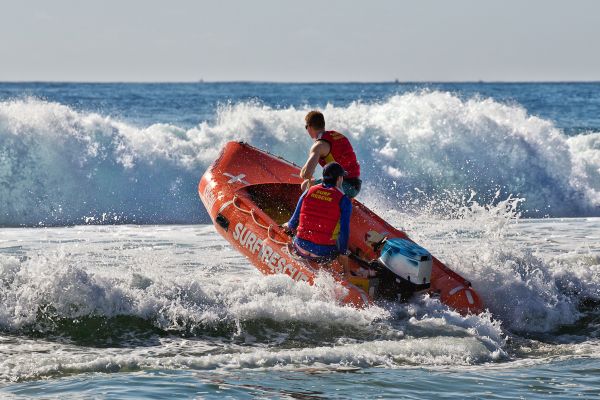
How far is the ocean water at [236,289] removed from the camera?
6332 mm

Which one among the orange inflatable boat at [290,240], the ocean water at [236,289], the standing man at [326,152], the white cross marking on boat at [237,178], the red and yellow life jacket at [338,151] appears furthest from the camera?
the white cross marking on boat at [237,178]

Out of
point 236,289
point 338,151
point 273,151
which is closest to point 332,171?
point 338,151

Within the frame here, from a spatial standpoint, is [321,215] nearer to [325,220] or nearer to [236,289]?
[325,220]

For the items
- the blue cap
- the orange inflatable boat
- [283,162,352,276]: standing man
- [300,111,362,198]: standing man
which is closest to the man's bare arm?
[300,111,362,198]: standing man

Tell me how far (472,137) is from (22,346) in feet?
46.8

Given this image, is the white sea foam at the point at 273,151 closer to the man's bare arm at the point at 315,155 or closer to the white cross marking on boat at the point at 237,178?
the white cross marking on boat at the point at 237,178

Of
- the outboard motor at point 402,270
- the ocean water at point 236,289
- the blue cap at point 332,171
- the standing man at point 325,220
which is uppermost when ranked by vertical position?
the blue cap at point 332,171

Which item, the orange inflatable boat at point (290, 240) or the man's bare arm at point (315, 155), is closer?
the orange inflatable boat at point (290, 240)

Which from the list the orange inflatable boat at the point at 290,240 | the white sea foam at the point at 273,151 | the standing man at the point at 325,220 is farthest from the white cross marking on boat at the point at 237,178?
the white sea foam at the point at 273,151

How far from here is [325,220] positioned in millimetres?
7887

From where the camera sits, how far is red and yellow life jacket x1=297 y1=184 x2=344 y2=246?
25.5ft

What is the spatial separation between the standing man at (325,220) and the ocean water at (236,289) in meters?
0.34

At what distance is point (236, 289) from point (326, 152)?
155 cm

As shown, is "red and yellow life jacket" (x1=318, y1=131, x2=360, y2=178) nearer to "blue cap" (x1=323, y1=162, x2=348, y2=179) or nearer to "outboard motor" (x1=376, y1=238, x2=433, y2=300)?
"blue cap" (x1=323, y1=162, x2=348, y2=179)
